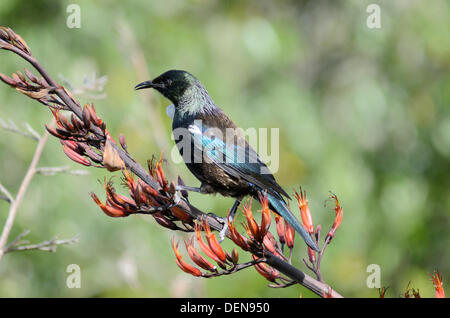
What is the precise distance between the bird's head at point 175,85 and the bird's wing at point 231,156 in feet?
0.95

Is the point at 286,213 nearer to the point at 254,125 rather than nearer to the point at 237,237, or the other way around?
the point at 237,237

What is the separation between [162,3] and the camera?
5.20 meters

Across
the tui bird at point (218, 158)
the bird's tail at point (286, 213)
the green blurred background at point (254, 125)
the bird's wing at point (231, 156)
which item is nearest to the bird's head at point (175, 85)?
the tui bird at point (218, 158)

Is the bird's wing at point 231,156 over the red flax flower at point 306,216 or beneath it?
over

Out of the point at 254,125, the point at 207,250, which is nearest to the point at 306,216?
the point at 207,250

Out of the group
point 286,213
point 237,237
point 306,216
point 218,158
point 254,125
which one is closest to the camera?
point 237,237

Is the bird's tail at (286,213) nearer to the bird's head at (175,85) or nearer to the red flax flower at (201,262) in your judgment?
the red flax flower at (201,262)

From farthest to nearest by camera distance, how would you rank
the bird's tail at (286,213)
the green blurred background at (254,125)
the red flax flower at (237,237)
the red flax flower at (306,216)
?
the green blurred background at (254,125), the bird's tail at (286,213), the red flax flower at (306,216), the red flax flower at (237,237)

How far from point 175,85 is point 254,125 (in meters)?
1.91

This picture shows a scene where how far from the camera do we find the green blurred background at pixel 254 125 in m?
4.65

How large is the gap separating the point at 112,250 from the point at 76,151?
3.33 metres

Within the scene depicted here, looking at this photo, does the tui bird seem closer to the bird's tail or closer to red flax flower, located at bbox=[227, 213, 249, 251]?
the bird's tail

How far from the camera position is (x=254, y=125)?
4.88 metres
